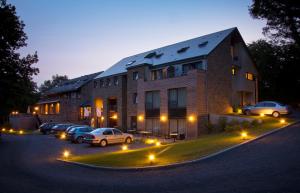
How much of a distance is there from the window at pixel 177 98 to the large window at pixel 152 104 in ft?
8.13

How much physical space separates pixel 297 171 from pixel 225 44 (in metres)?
26.6

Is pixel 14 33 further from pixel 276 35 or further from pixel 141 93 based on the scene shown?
pixel 276 35

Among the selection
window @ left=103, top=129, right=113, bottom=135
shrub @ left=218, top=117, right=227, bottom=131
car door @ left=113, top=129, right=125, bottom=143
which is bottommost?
car door @ left=113, top=129, right=125, bottom=143

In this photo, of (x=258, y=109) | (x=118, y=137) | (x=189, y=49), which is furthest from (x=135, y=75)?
(x=258, y=109)

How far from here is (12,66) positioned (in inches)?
1323

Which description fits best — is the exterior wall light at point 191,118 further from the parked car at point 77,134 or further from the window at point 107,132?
the parked car at point 77,134

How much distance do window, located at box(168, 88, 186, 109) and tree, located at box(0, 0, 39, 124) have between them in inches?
605

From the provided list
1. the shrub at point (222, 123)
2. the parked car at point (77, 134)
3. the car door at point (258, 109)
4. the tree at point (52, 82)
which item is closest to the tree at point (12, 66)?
the parked car at point (77, 134)

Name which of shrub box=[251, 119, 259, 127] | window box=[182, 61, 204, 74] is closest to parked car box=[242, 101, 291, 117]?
shrub box=[251, 119, 259, 127]

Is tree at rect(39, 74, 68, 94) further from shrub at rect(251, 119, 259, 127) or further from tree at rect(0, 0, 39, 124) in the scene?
shrub at rect(251, 119, 259, 127)

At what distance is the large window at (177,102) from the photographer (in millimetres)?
33969

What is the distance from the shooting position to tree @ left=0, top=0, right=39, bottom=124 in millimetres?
32156

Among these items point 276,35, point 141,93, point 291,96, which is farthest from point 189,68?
point 291,96

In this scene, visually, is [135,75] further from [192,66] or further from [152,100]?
[192,66]
